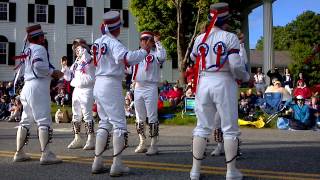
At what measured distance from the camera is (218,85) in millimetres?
6922

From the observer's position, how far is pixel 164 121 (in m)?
18.9

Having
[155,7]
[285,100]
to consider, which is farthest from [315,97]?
[155,7]

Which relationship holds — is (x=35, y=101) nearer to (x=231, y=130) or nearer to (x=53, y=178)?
(x=53, y=178)

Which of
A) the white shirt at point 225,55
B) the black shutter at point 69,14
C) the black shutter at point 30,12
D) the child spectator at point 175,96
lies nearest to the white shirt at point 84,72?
the white shirt at point 225,55

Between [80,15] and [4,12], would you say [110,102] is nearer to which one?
[4,12]

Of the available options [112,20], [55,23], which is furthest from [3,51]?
[112,20]

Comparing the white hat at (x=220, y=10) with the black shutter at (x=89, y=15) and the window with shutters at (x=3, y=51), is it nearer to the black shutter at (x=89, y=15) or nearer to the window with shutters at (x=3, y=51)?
the window with shutters at (x=3, y=51)

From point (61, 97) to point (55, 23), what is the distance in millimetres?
17436

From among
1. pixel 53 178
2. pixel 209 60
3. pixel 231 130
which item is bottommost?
pixel 53 178

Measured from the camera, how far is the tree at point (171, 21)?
3419 centimetres

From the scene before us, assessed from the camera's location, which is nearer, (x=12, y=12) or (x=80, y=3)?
(x=12, y=12)

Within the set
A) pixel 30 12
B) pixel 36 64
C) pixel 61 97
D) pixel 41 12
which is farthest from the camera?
pixel 41 12

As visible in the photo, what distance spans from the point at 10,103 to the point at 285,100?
38.6 ft

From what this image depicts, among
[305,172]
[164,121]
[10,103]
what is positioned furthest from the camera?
[10,103]
